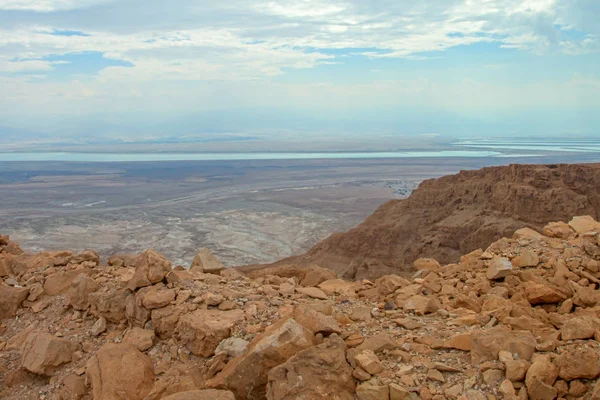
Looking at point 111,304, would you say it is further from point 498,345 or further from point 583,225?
point 583,225

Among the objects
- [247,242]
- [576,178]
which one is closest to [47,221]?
[247,242]

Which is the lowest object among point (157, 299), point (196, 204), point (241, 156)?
point (196, 204)

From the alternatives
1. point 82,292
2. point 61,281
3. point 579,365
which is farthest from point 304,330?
point 61,281

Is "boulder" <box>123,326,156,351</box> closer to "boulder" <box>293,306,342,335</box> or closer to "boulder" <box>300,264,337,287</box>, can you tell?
"boulder" <box>293,306,342,335</box>

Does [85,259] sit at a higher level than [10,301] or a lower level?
higher

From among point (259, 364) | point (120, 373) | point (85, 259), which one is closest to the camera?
point (259, 364)

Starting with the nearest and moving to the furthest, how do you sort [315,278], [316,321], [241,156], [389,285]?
1. [316,321]
2. [389,285]
3. [315,278]
4. [241,156]

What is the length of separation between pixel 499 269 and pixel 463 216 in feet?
50.8

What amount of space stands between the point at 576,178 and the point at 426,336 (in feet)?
65.6

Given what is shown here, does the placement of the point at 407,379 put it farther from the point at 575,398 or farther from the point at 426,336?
the point at 575,398

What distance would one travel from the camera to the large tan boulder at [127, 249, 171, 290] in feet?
19.7

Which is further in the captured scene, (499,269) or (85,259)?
(85,259)

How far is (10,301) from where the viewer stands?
21.9ft

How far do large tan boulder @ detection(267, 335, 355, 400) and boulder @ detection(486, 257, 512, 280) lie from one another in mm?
3596
